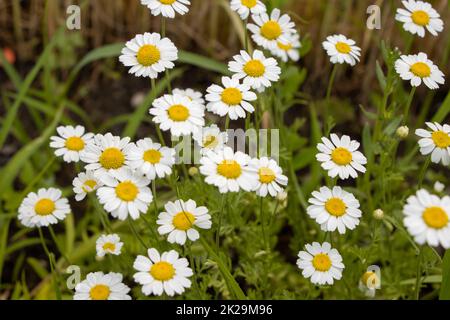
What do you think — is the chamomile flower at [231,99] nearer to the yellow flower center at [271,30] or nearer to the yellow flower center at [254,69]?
the yellow flower center at [254,69]

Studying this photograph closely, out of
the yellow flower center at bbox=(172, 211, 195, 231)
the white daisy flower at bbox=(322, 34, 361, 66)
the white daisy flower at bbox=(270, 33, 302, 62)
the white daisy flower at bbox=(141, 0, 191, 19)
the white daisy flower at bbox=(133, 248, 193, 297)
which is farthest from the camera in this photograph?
the white daisy flower at bbox=(270, 33, 302, 62)

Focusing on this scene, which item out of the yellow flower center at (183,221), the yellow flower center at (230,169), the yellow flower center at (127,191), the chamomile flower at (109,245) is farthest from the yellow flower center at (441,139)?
the chamomile flower at (109,245)

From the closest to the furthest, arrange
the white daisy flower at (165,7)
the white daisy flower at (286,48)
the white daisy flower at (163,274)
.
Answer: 1. the white daisy flower at (163,274)
2. the white daisy flower at (165,7)
3. the white daisy flower at (286,48)

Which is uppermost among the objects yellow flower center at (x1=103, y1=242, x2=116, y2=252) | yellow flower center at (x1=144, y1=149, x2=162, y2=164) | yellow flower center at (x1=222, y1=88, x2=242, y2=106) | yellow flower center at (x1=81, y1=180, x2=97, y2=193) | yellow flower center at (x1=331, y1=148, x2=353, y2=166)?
yellow flower center at (x1=222, y1=88, x2=242, y2=106)

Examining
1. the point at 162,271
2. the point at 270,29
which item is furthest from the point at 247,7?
the point at 162,271

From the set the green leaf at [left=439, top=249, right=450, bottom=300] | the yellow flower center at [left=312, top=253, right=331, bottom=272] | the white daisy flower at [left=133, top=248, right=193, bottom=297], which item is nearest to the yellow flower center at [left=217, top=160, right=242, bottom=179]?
the white daisy flower at [left=133, top=248, right=193, bottom=297]

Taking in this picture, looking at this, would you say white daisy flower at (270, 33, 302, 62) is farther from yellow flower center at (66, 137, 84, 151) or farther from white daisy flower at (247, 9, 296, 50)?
yellow flower center at (66, 137, 84, 151)
